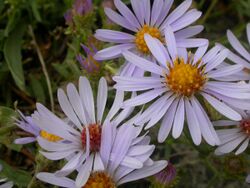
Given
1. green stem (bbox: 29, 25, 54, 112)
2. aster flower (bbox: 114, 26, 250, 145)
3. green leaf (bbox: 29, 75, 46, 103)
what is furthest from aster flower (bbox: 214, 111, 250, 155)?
green leaf (bbox: 29, 75, 46, 103)

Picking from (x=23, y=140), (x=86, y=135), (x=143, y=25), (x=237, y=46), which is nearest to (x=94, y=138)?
(x=86, y=135)

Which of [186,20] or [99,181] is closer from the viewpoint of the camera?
[99,181]

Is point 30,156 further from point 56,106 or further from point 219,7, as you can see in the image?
point 219,7

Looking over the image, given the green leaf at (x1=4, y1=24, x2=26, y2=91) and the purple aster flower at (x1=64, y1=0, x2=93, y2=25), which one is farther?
the green leaf at (x1=4, y1=24, x2=26, y2=91)

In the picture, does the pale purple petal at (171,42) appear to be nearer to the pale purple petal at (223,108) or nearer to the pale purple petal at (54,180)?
the pale purple petal at (223,108)

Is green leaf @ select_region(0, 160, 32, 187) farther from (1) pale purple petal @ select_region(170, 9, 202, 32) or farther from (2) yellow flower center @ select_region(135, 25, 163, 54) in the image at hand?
(1) pale purple petal @ select_region(170, 9, 202, 32)

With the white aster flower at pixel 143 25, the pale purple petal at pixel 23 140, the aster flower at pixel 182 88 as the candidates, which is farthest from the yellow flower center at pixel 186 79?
the pale purple petal at pixel 23 140

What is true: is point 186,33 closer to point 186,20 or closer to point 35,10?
point 186,20
